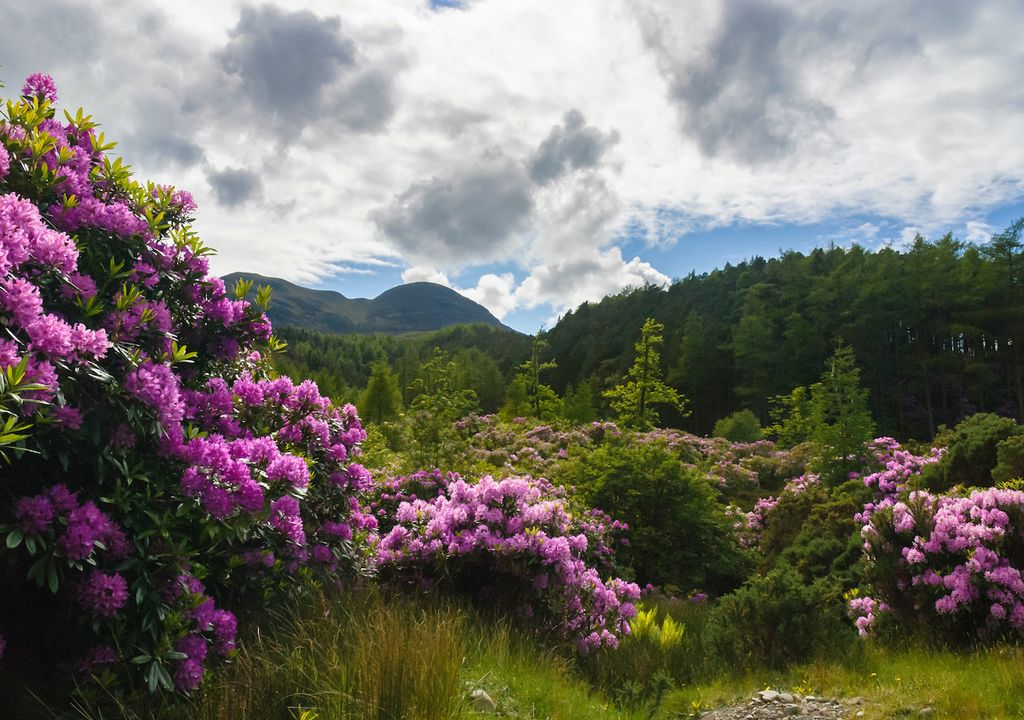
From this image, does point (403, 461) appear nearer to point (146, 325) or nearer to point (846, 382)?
point (146, 325)

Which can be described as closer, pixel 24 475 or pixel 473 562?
pixel 24 475

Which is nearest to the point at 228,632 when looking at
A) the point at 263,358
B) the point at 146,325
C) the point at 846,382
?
the point at 146,325

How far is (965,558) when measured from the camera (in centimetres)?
614

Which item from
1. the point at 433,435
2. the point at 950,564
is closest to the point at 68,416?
the point at 950,564

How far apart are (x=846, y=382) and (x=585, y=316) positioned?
9283 centimetres

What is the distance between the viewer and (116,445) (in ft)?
9.84

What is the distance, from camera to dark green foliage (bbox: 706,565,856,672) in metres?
6.08

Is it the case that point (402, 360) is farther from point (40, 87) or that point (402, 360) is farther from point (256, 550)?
point (256, 550)

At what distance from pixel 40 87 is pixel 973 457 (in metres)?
12.1

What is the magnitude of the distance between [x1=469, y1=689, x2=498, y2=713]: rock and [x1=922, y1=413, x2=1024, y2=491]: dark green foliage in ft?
28.1

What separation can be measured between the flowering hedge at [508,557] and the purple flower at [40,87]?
462 centimetres

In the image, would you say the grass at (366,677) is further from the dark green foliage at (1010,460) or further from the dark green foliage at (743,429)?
the dark green foliage at (743,429)

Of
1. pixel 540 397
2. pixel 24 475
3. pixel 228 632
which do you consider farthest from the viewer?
pixel 540 397

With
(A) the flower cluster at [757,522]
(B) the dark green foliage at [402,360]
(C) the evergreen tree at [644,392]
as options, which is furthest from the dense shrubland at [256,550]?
(C) the evergreen tree at [644,392]
